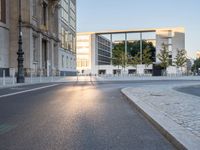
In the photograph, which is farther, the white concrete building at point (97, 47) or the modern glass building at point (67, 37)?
the white concrete building at point (97, 47)

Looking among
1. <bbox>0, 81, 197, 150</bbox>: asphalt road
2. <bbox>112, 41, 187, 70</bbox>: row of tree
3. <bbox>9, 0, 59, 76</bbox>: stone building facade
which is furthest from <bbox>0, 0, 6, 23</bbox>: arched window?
<bbox>0, 81, 197, 150</bbox>: asphalt road

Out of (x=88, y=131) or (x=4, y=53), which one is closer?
(x=88, y=131)

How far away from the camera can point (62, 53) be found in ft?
290

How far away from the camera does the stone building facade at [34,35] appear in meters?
56.0

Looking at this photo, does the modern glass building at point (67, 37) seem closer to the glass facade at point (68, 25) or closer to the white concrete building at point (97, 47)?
the glass facade at point (68, 25)

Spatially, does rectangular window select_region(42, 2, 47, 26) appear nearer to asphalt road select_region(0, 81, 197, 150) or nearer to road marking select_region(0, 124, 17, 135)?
asphalt road select_region(0, 81, 197, 150)

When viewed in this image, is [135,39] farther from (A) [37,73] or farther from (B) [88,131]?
(B) [88,131]

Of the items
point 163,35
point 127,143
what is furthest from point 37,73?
point 163,35

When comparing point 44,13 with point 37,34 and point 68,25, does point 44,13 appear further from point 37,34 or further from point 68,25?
point 68,25

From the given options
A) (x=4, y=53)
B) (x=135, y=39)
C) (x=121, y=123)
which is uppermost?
(x=135, y=39)

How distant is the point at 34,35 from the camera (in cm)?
6238

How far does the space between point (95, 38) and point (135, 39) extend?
1694cm

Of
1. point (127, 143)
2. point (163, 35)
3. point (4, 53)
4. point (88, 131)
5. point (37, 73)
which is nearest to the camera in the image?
point (127, 143)

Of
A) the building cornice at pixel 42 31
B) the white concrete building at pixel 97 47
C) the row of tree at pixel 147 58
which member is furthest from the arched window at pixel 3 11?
the white concrete building at pixel 97 47
